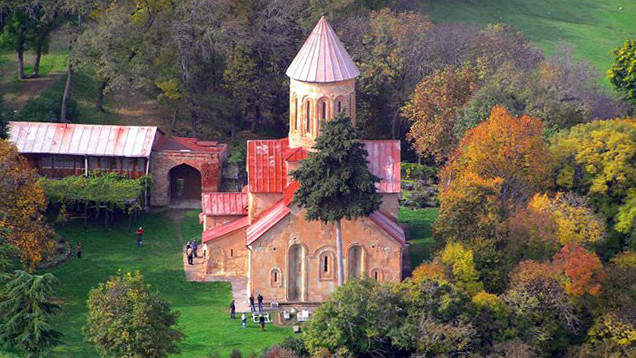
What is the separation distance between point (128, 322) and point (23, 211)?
12.9m

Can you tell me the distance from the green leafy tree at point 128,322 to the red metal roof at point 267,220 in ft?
33.7

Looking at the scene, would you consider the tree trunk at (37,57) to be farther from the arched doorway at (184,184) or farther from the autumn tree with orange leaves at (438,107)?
the autumn tree with orange leaves at (438,107)

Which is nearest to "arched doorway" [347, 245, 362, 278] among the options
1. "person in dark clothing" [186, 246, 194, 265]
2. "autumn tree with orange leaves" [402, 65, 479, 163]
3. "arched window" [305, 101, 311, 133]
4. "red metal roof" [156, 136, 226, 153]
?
"arched window" [305, 101, 311, 133]

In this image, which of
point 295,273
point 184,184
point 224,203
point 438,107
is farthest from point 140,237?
point 438,107

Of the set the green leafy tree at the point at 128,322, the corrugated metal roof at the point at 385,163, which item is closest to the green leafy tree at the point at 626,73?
the corrugated metal roof at the point at 385,163

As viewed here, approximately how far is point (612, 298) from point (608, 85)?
37.3 meters

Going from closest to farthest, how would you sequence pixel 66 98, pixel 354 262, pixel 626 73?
pixel 354 262, pixel 66 98, pixel 626 73

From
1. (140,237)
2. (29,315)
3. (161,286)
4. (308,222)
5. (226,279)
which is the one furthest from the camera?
(140,237)

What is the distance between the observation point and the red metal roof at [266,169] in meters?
77.2

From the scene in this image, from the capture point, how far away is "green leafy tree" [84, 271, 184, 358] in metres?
65.4

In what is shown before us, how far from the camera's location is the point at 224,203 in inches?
3169

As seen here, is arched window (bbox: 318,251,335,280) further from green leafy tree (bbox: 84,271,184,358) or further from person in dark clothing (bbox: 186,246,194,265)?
green leafy tree (bbox: 84,271,184,358)

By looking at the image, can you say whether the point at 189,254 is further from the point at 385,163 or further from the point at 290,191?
the point at 385,163

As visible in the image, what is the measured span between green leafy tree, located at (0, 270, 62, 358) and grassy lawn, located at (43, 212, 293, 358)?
3318 millimetres
